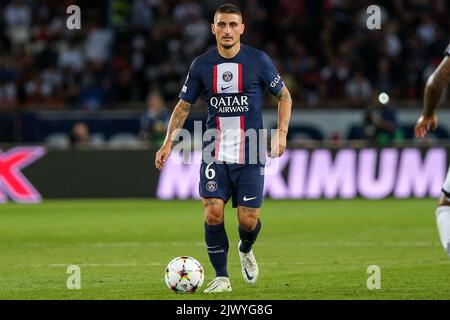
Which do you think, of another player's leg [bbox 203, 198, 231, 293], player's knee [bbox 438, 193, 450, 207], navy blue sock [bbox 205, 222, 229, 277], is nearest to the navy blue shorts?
another player's leg [bbox 203, 198, 231, 293]

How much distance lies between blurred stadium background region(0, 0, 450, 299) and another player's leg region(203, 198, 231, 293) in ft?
1.29

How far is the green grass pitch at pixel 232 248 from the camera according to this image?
30.8ft

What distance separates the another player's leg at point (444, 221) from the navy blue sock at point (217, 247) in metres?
1.99

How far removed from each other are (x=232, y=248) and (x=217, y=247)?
166 inches

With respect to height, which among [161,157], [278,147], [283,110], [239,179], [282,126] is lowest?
[239,179]

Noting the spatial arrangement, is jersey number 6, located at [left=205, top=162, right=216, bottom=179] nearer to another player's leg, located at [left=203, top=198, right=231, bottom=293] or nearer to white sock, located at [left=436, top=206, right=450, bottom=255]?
another player's leg, located at [left=203, top=198, right=231, bottom=293]

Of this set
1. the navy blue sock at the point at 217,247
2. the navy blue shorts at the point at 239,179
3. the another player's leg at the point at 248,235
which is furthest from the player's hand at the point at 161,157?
the another player's leg at the point at 248,235

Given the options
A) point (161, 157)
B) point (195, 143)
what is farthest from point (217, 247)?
point (195, 143)

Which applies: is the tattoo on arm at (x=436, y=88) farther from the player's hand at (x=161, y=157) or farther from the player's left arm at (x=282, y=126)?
the player's hand at (x=161, y=157)

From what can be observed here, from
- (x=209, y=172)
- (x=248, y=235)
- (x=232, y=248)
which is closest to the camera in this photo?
(x=209, y=172)

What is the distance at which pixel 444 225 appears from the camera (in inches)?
319

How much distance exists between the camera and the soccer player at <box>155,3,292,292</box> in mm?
9375

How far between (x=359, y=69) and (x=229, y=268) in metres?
13.8

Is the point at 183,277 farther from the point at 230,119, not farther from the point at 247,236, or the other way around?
the point at 230,119
